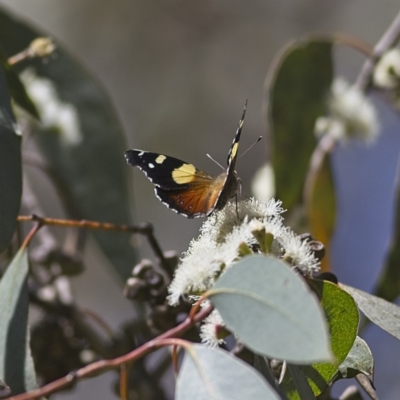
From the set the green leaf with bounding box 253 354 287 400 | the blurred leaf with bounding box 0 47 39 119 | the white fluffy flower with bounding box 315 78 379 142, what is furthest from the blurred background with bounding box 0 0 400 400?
the green leaf with bounding box 253 354 287 400

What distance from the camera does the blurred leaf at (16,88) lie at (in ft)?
4.32

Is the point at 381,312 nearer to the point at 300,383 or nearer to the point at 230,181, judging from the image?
the point at 300,383

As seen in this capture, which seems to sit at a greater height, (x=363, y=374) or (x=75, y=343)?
(x=363, y=374)

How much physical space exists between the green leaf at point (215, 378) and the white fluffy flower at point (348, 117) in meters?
1.20

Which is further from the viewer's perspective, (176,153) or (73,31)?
(73,31)

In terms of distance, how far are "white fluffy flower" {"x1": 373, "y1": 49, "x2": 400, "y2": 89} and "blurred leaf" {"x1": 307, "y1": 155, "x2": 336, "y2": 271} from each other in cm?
24

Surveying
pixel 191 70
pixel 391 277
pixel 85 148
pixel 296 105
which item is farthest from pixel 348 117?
pixel 191 70

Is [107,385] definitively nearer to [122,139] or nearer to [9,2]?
[122,139]

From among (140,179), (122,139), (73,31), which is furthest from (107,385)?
(73,31)

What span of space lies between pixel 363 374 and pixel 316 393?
0.07 metres

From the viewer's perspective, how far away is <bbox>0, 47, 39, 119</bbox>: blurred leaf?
1.32 meters

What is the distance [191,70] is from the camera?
3705 millimetres

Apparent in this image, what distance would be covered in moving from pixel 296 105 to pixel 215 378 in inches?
48.4

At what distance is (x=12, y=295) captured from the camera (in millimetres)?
1127
